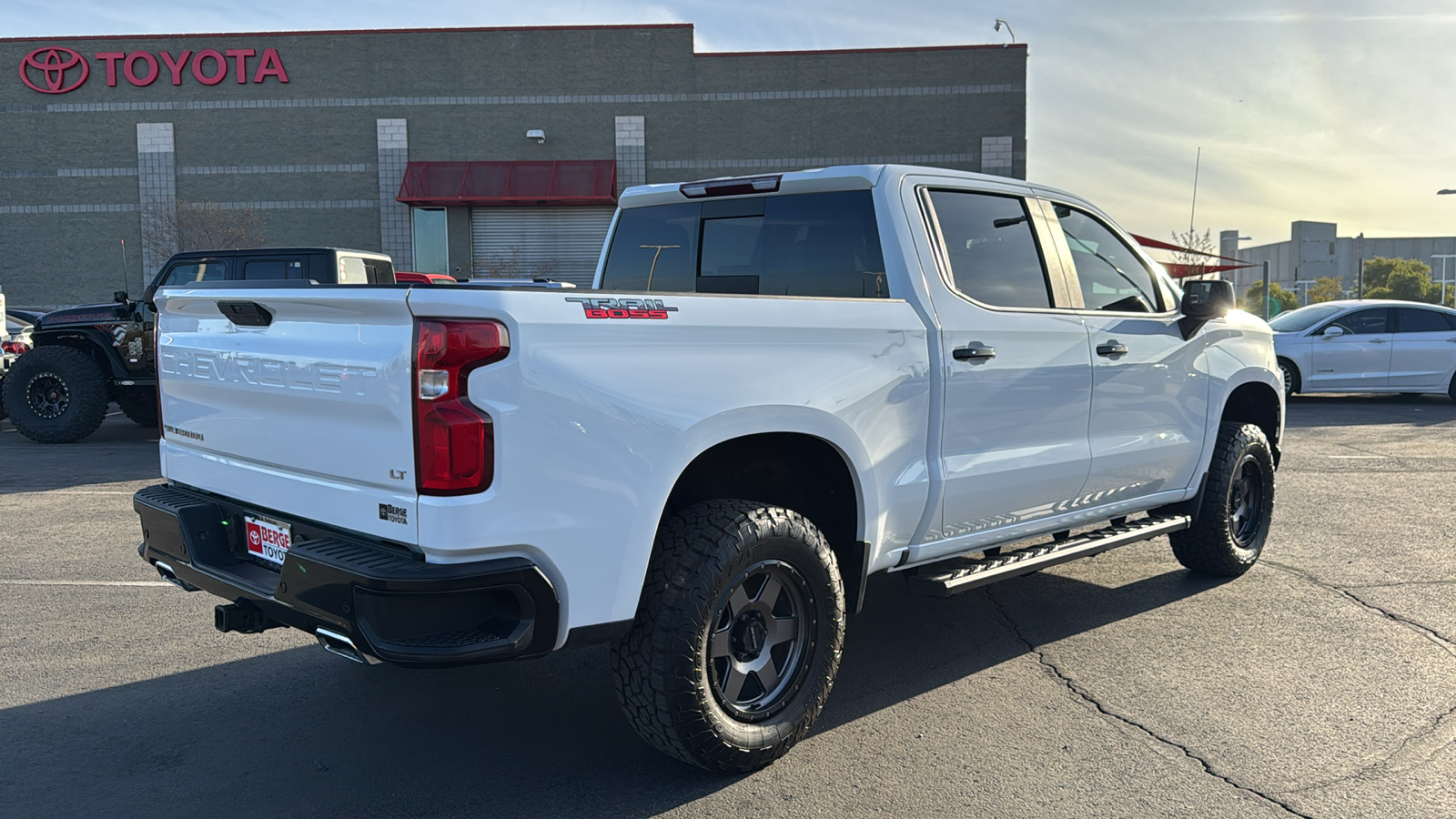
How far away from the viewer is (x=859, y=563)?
3922 millimetres

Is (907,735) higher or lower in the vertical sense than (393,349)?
lower

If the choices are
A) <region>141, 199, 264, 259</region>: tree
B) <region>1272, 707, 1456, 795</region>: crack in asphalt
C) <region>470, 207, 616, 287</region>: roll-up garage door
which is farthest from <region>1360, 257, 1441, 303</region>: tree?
<region>1272, 707, 1456, 795</region>: crack in asphalt

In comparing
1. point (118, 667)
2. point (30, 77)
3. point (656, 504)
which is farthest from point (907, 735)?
point (30, 77)

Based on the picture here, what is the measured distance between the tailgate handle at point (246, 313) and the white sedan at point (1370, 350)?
15.0 metres

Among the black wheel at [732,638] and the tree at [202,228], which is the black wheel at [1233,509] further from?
the tree at [202,228]

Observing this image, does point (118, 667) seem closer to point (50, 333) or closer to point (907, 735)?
point (907, 735)

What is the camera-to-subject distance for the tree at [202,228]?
99.8ft

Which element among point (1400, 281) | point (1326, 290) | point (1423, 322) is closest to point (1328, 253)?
point (1400, 281)

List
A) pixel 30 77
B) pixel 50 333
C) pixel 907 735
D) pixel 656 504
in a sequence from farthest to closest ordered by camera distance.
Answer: pixel 30 77, pixel 50 333, pixel 907 735, pixel 656 504

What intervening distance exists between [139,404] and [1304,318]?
15.5m

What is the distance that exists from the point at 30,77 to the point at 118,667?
34.5 m

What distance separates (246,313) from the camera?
349 cm

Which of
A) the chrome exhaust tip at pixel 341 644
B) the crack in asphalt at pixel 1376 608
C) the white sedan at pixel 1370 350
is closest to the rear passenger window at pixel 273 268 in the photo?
the chrome exhaust tip at pixel 341 644

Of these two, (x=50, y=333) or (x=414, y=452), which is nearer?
(x=414, y=452)
